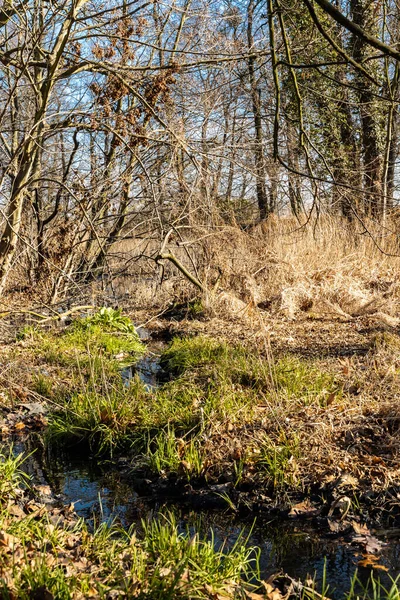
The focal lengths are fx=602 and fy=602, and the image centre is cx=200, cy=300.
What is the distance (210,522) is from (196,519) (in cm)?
11

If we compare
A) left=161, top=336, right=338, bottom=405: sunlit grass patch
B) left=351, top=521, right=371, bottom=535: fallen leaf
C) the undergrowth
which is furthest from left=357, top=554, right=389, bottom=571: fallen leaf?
left=161, top=336, right=338, bottom=405: sunlit grass patch

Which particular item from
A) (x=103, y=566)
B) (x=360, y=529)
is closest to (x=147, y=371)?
(x=360, y=529)

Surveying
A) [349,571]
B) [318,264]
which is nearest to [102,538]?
[349,571]

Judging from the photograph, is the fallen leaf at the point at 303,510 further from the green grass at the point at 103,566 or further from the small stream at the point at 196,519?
the green grass at the point at 103,566

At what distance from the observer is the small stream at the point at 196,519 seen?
3615mm

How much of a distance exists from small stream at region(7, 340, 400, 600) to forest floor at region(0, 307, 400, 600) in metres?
0.11

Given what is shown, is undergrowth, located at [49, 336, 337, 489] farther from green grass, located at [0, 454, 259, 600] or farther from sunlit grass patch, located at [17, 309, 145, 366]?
sunlit grass patch, located at [17, 309, 145, 366]

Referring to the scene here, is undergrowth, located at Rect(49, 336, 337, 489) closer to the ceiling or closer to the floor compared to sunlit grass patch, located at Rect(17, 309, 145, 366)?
closer to the floor

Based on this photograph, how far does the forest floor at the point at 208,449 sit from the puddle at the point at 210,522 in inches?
4.5

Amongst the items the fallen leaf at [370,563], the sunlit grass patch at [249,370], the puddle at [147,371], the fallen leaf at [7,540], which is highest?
the sunlit grass patch at [249,370]

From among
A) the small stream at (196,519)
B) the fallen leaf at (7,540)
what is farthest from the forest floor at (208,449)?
the small stream at (196,519)

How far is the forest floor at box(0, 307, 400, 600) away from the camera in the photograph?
3.07 metres

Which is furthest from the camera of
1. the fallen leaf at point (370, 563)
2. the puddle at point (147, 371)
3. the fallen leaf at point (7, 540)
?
the puddle at point (147, 371)

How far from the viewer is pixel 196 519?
432cm
